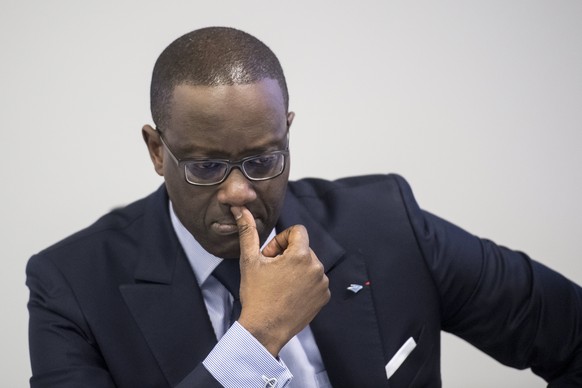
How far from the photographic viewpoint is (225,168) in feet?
7.25

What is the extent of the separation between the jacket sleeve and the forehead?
0.62 metres

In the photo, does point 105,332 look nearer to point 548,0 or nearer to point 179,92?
point 179,92

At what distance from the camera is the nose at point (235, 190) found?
2209 millimetres

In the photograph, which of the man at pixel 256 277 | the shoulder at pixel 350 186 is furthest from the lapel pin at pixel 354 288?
the shoulder at pixel 350 186

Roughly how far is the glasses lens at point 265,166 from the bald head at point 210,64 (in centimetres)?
15

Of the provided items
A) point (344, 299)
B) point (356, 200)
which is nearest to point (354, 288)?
point (344, 299)

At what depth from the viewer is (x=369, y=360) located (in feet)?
8.24

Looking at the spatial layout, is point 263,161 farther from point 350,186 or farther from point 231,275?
point 350,186

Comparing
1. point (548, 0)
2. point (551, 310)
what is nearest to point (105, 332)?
point (551, 310)

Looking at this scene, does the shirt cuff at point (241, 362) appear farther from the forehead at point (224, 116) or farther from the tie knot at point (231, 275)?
the forehead at point (224, 116)

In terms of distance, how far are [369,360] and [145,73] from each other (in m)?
1.38

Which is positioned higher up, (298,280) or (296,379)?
(298,280)

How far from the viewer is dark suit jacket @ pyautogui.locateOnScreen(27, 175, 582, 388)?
2.41 meters

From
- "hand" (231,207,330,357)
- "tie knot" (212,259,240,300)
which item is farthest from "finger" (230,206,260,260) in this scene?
"tie knot" (212,259,240,300)
